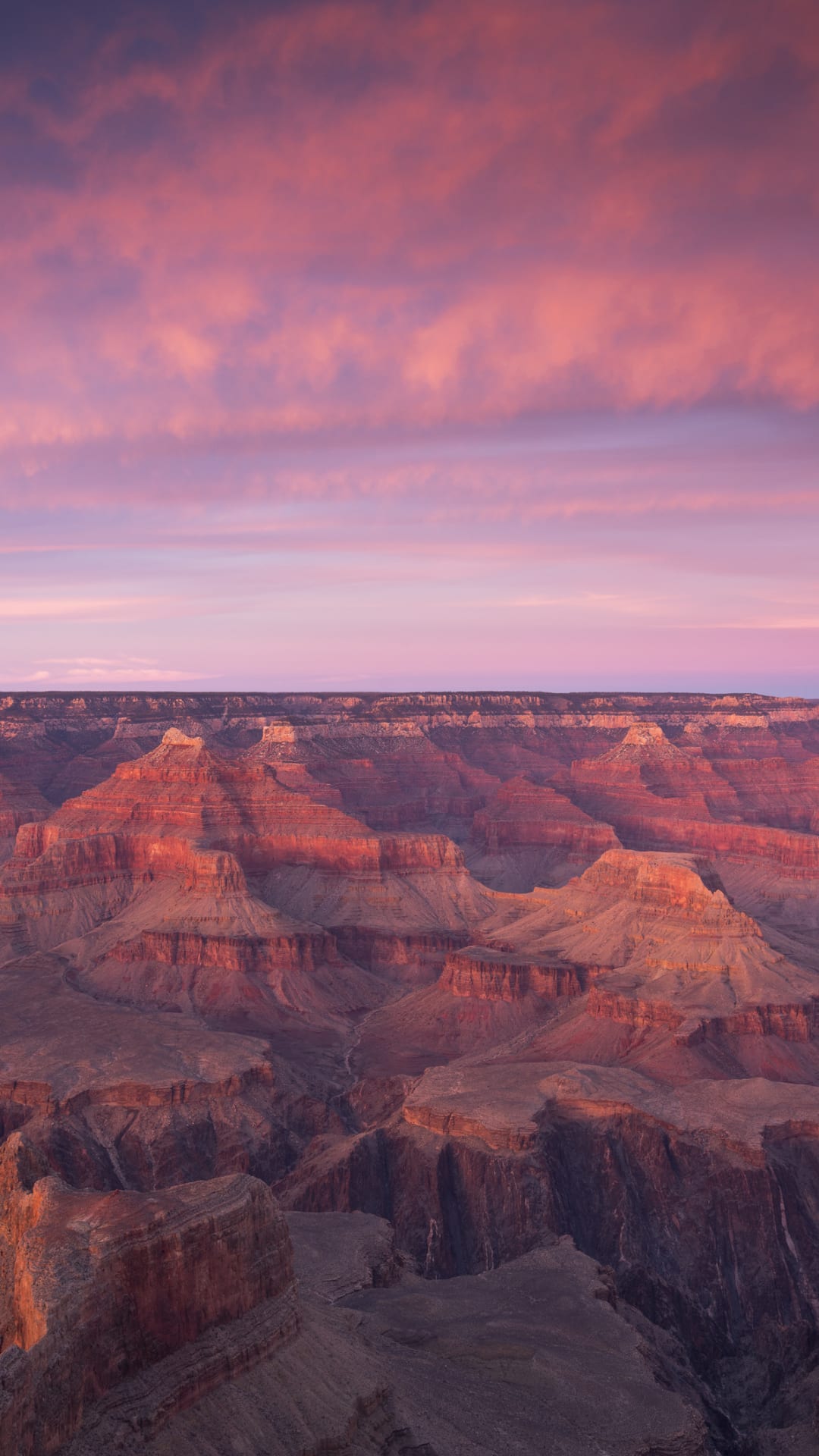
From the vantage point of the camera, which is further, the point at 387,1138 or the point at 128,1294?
the point at 387,1138

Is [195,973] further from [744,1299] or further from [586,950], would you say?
[744,1299]

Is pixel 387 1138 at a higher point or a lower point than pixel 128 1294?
lower

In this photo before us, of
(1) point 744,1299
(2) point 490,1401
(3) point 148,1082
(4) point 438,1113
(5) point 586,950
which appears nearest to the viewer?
(2) point 490,1401

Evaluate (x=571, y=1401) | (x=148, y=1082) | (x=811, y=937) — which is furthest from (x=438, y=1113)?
(x=811, y=937)

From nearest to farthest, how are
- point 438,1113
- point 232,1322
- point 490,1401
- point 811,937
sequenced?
point 232,1322, point 490,1401, point 438,1113, point 811,937

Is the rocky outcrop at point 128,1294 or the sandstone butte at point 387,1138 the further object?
the sandstone butte at point 387,1138

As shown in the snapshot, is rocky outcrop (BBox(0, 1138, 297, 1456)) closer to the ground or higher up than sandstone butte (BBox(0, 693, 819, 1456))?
higher up

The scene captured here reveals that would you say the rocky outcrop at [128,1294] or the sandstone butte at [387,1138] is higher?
the rocky outcrop at [128,1294]

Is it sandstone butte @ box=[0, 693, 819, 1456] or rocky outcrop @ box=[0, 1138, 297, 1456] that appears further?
sandstone butte @ box=[0, 693, 819, 1456]
